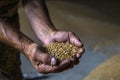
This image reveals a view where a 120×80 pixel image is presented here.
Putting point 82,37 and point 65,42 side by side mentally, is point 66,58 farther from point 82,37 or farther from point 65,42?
point 82,37

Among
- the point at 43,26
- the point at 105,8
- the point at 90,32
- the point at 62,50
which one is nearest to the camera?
the point at 62,50

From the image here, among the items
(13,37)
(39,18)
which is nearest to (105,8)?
(39,18)

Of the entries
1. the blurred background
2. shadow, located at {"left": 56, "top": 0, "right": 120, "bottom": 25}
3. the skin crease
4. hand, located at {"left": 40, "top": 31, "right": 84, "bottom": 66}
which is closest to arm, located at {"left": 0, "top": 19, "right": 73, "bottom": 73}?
the skin crease

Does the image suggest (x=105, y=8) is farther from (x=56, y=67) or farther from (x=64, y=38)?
(x=56, y=67)

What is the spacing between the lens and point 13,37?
1438 mm

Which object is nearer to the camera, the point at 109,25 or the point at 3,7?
the point at 3,7

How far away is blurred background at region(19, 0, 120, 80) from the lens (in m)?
2.51

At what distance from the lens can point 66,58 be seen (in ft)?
4.75

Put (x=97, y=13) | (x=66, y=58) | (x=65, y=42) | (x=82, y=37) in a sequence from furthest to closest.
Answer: (x=97, y=13)
(x=82, y=37)
(x=65, y=42)
(x=66, y=58)

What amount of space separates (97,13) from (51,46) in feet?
6.33

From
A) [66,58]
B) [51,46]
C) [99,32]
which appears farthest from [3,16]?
[99,32]

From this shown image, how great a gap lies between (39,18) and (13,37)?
0.25 metres

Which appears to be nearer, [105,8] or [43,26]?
[43,26]

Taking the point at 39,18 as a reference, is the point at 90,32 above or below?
below
